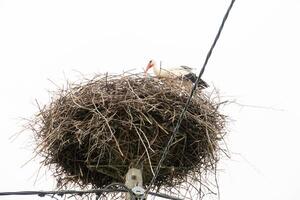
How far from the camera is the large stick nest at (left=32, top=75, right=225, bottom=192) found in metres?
5.47

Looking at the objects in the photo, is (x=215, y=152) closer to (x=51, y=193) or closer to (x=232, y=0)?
(x=51, y=193)

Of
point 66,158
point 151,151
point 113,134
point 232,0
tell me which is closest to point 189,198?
point 151,151

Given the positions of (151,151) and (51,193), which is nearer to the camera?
(51,193)

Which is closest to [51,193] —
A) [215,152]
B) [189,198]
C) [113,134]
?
[113,134]

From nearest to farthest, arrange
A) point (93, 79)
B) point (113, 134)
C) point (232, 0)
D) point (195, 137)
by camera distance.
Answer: point (232, 0) → point (113, 134) → point (195, 137) → point (93, 79)

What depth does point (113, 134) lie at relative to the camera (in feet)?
17.5

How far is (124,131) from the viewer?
216 inches

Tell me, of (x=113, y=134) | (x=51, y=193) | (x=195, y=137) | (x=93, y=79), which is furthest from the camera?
(x=93, y=79)

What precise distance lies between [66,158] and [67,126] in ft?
1.42

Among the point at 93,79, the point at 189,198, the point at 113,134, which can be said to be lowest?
the point at 189,198

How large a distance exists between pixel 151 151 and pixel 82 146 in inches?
29.1

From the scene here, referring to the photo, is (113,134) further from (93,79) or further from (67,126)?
(93,79)

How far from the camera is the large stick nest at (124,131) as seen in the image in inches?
215

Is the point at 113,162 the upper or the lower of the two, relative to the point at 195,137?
lower
